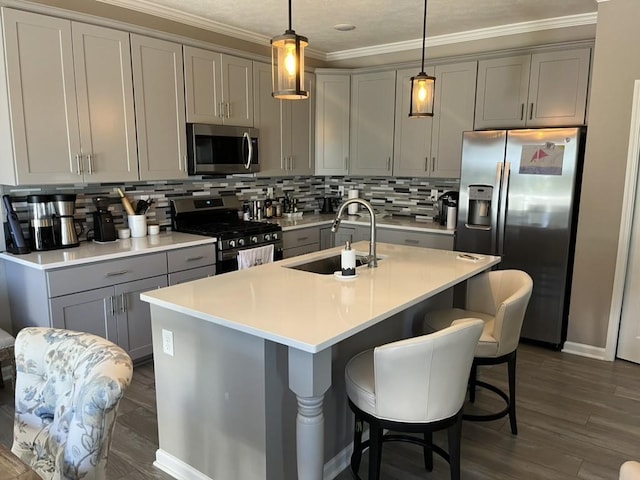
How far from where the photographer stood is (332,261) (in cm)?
299

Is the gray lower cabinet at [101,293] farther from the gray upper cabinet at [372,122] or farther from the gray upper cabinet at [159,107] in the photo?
the gray upper cabinet at [372,122]

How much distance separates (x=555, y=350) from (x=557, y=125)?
1.84 meters

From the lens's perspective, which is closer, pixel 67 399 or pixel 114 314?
pixel 67 399

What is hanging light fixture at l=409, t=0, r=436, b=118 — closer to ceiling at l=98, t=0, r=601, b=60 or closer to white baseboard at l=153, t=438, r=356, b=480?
ceiling at l=98, t=0, r=601, b=60

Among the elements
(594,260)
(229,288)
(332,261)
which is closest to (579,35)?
(594,260)

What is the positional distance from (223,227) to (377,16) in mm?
2178

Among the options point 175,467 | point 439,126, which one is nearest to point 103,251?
point 175,467

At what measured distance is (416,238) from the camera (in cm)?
450

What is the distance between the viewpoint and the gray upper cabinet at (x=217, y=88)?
3848 mm

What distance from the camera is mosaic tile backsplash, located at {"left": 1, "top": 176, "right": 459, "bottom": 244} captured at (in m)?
3.51

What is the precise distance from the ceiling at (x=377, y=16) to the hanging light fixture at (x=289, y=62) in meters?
1.78

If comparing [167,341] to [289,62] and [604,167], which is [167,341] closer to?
[289,62]

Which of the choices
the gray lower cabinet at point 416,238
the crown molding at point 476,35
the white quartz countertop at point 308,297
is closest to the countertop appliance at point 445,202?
the gray lower cabinet at point 416,238

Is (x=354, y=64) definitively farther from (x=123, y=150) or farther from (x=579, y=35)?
(x=123, y=150)
